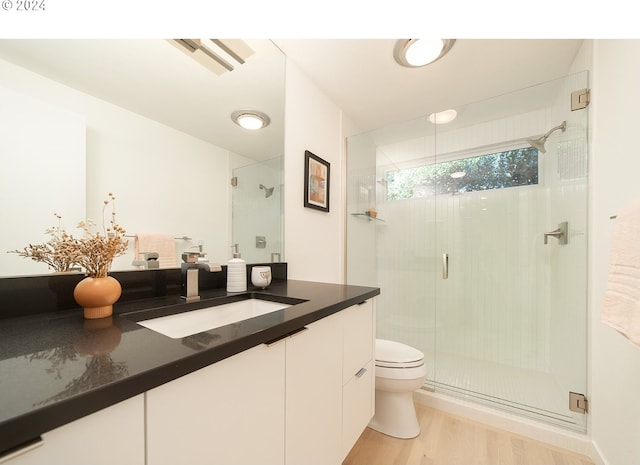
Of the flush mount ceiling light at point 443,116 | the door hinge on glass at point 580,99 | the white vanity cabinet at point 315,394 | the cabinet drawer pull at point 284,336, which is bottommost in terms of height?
the white vanity cabinet at point 315,394

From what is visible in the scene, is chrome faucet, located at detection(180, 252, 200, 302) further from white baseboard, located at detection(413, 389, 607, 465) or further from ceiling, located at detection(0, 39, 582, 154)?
white baseboard, located at detection(413, 389, 607, 465)

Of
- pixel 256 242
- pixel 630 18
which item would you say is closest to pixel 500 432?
pixel 256 242

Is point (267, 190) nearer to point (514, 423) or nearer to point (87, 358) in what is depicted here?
point (87, 358)

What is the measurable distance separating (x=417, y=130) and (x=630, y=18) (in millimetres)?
1255

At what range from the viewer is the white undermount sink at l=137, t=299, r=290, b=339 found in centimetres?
78

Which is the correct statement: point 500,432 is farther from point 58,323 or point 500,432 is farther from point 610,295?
point 58,323

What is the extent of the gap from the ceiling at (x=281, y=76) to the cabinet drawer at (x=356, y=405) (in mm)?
1190

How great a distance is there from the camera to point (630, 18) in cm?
98

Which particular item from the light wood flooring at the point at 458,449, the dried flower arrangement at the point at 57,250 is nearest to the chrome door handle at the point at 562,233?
the light wood flooring at the point at 458,449

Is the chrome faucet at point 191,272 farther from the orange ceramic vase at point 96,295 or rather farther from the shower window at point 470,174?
the shower window at point 470,174

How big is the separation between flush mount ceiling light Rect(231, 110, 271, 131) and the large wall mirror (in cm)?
2

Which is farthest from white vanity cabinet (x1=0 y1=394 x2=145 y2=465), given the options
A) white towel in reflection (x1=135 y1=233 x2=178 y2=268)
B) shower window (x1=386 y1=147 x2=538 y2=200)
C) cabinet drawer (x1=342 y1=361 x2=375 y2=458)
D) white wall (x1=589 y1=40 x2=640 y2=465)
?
shower window (x1=386 y1=147 x2=538 y2=200)

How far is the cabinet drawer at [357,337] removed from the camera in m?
1.00

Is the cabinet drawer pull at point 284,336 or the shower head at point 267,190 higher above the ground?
the shower head at point 267,190
